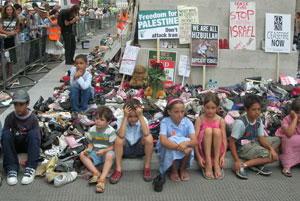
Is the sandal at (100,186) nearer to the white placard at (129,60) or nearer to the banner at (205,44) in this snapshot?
the white placard at (129,60)

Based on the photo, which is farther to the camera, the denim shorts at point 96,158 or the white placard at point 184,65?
the white placard at point 184,65

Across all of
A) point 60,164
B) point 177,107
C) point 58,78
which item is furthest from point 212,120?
point 58,78

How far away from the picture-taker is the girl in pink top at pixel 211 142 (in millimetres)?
4711

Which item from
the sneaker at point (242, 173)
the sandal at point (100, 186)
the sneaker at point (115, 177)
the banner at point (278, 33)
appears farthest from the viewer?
the banner at point (278, 33)

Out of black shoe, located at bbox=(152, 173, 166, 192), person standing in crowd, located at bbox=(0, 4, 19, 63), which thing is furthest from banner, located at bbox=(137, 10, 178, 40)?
black shoe, located at bbox=(152, 173, 166, 192)

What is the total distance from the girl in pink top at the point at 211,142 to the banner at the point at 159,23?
11.9 ft

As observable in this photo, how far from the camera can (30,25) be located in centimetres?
1118

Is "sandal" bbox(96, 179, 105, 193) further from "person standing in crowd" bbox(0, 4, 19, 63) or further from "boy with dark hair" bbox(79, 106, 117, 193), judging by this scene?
"person standing in crowd" bbox(0, 4, 19, 63)

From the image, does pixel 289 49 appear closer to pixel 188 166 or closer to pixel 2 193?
pixel 188 166

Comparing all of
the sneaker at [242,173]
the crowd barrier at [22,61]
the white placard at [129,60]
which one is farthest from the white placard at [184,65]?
the crowd barrier at [22,61]

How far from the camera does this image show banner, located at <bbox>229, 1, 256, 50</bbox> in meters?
8.23

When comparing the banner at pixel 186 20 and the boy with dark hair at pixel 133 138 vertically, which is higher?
the banner at pixel 186 20

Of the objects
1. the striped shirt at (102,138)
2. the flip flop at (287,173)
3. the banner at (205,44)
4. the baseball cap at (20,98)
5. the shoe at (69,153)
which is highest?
the banner at (205,44)

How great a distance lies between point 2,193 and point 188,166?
2.36 m
